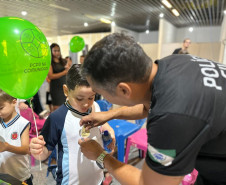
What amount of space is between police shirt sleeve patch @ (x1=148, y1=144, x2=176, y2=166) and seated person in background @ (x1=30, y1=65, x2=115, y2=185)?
0.59m

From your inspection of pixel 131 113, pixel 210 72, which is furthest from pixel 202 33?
pixel 210 72

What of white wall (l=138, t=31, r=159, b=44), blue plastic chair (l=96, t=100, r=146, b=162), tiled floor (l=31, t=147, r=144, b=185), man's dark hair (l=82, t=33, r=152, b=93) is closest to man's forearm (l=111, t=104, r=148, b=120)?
man's dark hair (l=82, t=33, r=152, b=93)

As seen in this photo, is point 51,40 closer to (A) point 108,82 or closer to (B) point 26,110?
(B) point 26,110

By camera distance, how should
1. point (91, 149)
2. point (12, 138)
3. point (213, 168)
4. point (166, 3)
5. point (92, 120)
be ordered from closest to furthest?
point (213, 168) → point (91, 149) → point (92, 120) → point (12, 138) → point (166, 3)

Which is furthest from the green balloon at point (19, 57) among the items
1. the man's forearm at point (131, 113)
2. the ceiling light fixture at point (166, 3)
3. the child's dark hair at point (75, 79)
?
the ceiling light fixture at point (166, 3)

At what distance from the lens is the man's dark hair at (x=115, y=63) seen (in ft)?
2.12

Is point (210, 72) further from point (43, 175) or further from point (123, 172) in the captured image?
point (43, 175)

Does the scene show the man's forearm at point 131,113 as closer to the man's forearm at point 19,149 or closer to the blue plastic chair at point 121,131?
the man's forearm at point 19,149

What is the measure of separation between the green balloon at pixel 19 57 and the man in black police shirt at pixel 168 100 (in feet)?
1.44

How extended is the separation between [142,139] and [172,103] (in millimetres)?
1778

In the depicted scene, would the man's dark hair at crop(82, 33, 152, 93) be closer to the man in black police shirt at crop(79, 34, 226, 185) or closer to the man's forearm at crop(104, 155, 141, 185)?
the man in black police shirt at crop(79, 34, 226, 185)

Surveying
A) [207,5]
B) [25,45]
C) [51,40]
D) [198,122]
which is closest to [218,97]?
[198,122]

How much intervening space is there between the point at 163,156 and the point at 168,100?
0.20m

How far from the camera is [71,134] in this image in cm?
109
